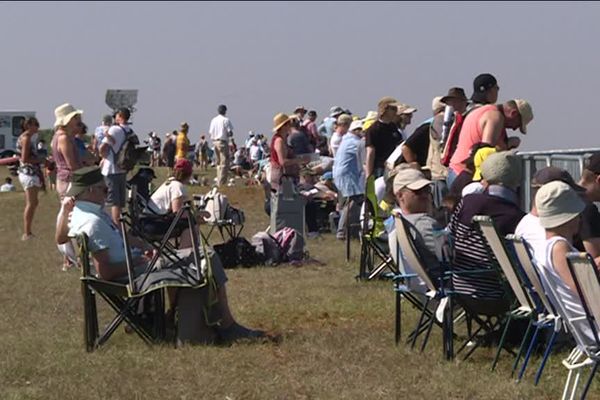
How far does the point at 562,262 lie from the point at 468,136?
3.88m

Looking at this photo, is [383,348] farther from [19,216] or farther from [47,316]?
[19,216]

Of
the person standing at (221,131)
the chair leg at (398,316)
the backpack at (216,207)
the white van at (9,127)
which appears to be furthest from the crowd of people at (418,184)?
the white van at (9,127)

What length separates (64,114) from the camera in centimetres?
1212

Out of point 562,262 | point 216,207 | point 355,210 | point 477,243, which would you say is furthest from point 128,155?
point 562,262

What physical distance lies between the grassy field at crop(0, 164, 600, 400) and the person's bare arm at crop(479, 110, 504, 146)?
4.57ft

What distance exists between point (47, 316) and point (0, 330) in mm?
631

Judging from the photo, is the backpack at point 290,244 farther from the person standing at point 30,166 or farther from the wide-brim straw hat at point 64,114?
the person standing at point 30,166

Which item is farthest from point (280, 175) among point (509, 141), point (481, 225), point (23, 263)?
point (481, 225)

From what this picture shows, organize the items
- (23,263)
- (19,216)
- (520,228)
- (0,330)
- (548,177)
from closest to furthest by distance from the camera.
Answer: (520,228), (548,177), (0,330), (23,263), (19,216)

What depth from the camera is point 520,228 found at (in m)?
6.22

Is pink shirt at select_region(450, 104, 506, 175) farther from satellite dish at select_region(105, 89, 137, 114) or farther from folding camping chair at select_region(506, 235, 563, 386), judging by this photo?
satellite dish at select_region(105, 89, 137, 114)

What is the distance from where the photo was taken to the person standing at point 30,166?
1552cm

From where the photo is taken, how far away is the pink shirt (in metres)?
9.19

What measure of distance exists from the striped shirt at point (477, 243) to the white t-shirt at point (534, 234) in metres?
0.40
